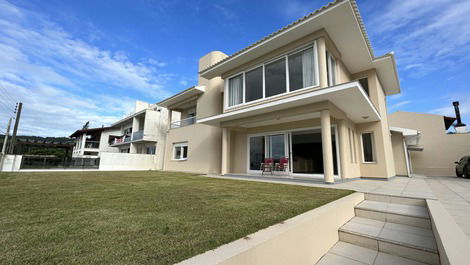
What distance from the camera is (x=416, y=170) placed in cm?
1509

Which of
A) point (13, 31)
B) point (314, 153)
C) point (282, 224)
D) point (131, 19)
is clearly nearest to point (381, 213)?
point (282, 224)

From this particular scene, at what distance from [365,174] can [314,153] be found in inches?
105

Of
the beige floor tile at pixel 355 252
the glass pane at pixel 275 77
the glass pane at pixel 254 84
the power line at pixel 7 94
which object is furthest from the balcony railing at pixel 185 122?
the power line at pixel 7 94

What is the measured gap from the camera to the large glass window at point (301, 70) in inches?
283

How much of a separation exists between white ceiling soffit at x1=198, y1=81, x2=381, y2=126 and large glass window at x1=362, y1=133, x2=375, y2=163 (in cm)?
82

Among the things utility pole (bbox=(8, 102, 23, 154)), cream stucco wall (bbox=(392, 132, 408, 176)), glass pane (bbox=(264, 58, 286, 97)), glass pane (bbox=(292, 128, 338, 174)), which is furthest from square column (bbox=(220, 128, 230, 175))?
utility pole (bbox=(8, 102, 23, 154))

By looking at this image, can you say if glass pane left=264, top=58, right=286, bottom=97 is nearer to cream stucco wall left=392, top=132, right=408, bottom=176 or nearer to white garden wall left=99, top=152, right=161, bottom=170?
cream stucco wall left=392, top=132, right=408, bottom=176

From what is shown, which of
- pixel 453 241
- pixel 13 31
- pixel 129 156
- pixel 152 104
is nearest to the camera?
pixel 453 241

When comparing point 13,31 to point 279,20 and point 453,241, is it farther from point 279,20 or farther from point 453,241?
point 453,241

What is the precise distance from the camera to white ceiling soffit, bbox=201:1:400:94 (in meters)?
6.19

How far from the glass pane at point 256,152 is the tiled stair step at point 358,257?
7701 millimetres

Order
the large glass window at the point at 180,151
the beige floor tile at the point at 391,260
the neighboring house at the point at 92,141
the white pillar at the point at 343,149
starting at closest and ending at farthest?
the beige floor tile at the point at 391,260
the white pillar at the point at 343,149
the large glass window at the point at 180,151
the neighboring house at the point at 92,141

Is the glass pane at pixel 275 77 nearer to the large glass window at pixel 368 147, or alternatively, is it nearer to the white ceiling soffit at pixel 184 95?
the large glass window at pixel 368 147

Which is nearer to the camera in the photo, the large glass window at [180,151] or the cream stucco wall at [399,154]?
the cream stucco wall at [399,154]
